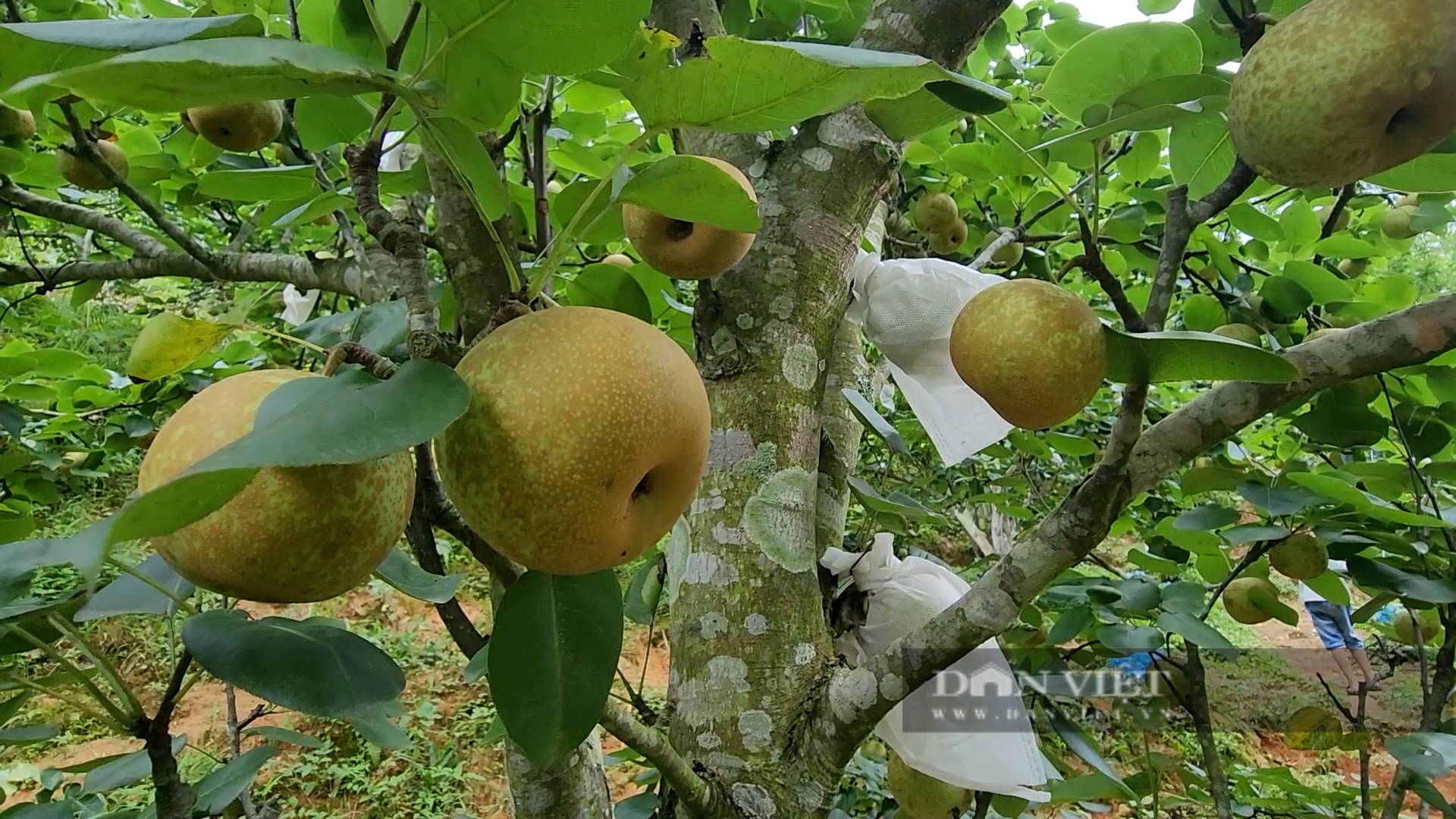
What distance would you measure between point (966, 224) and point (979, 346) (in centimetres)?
209

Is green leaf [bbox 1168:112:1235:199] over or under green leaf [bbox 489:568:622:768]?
over

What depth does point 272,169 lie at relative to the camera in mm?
1128

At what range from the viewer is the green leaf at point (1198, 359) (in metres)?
0.70

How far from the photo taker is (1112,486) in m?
0.87

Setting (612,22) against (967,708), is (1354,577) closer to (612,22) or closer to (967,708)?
(967,708)

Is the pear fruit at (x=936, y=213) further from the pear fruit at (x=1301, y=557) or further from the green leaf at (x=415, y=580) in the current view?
the green leaf at (x=415, y=580)

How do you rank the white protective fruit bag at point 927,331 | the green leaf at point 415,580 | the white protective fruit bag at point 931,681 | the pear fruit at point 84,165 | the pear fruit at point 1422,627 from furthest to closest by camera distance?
the pear fruit at point 1422,627, the pear fruit at point 84,165, the white protective fruit bag at point 927,331, the white protective fruit bag at point 931,681, the green leaf at point 415,580

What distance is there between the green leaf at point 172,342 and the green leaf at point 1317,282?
5.63 ft

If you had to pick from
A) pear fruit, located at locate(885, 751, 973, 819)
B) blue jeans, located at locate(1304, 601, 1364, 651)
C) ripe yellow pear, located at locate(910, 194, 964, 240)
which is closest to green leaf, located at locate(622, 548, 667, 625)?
pear fruit, located at locate(885, 751, 973, 819)

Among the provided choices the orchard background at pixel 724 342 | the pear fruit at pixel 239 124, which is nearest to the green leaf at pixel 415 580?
the orchard background at pixel 724 342

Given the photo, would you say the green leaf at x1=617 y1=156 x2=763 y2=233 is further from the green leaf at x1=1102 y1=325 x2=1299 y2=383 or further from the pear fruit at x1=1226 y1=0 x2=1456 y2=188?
the pear fruit at x1=1226 y1=0 x2=1456 y2=188

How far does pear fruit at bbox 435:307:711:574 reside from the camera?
0.60 m

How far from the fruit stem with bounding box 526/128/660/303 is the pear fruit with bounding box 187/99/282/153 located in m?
1.23

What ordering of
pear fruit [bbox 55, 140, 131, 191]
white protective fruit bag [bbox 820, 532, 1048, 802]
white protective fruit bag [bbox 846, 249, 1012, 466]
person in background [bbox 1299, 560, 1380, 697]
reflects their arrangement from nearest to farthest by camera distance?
white protective fruit bag [bbox 820, 532, 1048, 802] < white protective fruit bag [bbox 846, 249, 1012, 466] < pear fruit [bbox 55, 140, 131, 191] < person in background [bbox 1299, 560, 1380, 697]
